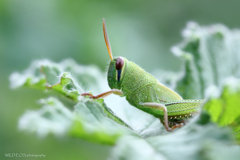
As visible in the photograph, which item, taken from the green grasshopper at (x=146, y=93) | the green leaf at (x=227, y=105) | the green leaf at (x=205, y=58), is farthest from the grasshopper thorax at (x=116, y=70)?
the green leaf at (x=227, y=105)

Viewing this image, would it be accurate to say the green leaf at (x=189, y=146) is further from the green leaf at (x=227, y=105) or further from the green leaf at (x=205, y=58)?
the green leaf at (x=205, y=58)

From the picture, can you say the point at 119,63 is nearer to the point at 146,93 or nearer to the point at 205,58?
the point at 146,93

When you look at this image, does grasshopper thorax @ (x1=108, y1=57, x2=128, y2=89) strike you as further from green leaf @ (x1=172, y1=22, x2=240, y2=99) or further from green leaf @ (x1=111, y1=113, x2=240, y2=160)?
green leaf @ (x1=111, y1=113, x2=240, y2=160)

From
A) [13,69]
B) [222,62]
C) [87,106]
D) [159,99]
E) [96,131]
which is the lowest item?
[96,131]

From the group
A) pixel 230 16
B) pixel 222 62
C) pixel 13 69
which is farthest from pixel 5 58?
pixel 230 16

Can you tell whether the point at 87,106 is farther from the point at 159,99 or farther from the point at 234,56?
the point at 234,56

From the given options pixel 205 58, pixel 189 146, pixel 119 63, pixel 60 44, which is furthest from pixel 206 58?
pixel 60 44

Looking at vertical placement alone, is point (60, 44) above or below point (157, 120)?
above
